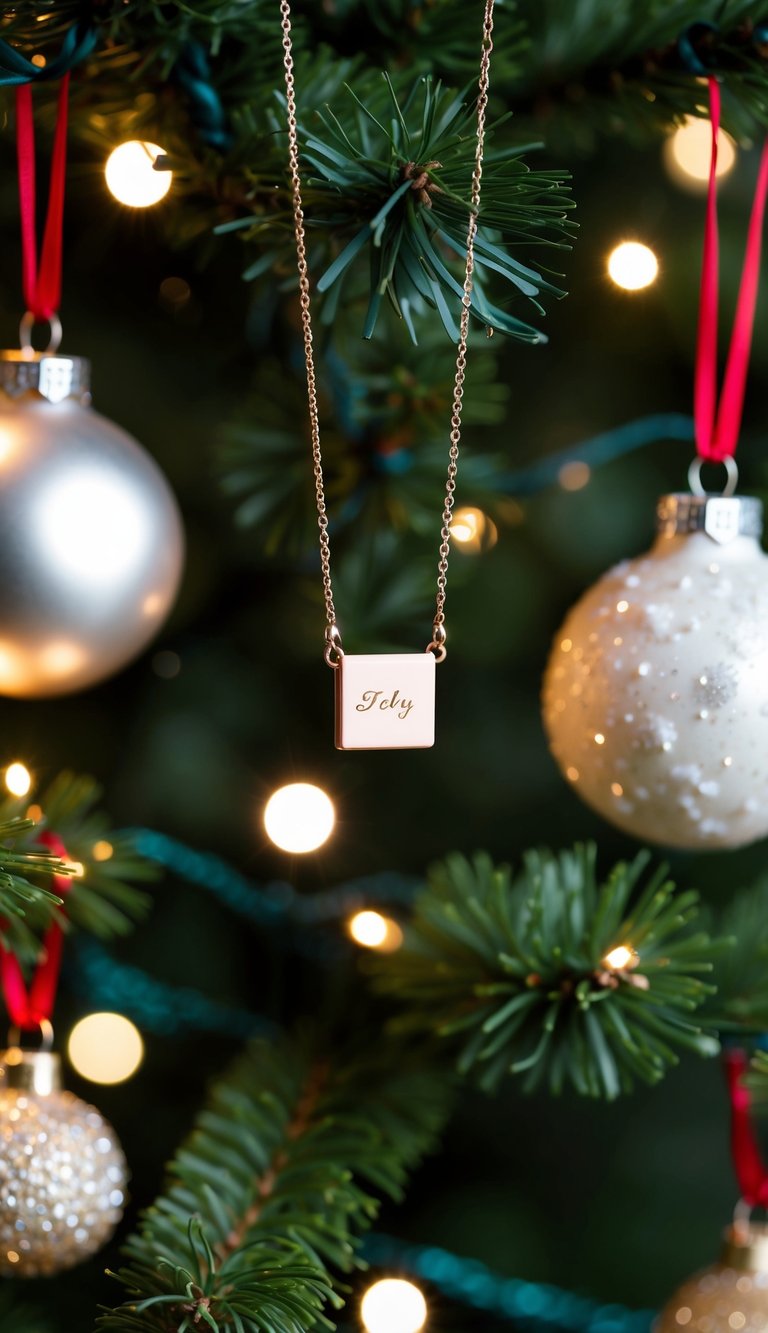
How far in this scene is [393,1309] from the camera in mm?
706

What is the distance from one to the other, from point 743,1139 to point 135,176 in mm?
720

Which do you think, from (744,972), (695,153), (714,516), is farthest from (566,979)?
(695,153)

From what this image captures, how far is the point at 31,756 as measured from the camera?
897 mm

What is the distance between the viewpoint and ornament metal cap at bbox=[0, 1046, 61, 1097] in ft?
2.18

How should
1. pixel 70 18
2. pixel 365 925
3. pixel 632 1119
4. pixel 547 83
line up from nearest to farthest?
pixel 70 18 < pixel 547 83 < pixel 365 925 < pixel 632 1119

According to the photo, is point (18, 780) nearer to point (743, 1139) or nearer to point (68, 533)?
point (68, 533)

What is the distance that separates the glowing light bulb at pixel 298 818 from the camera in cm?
71

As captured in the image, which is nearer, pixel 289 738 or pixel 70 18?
pixel 70 18

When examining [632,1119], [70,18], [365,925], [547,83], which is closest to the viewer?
[70,18]

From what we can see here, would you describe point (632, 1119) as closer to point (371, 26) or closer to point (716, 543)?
point (716, 543)

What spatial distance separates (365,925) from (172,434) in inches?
16.4

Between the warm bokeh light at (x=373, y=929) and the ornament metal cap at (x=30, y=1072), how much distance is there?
0.79 ft

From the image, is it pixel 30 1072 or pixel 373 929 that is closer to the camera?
pixel 30 1072

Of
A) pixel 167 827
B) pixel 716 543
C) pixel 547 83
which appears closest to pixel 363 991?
pixel 167 827
